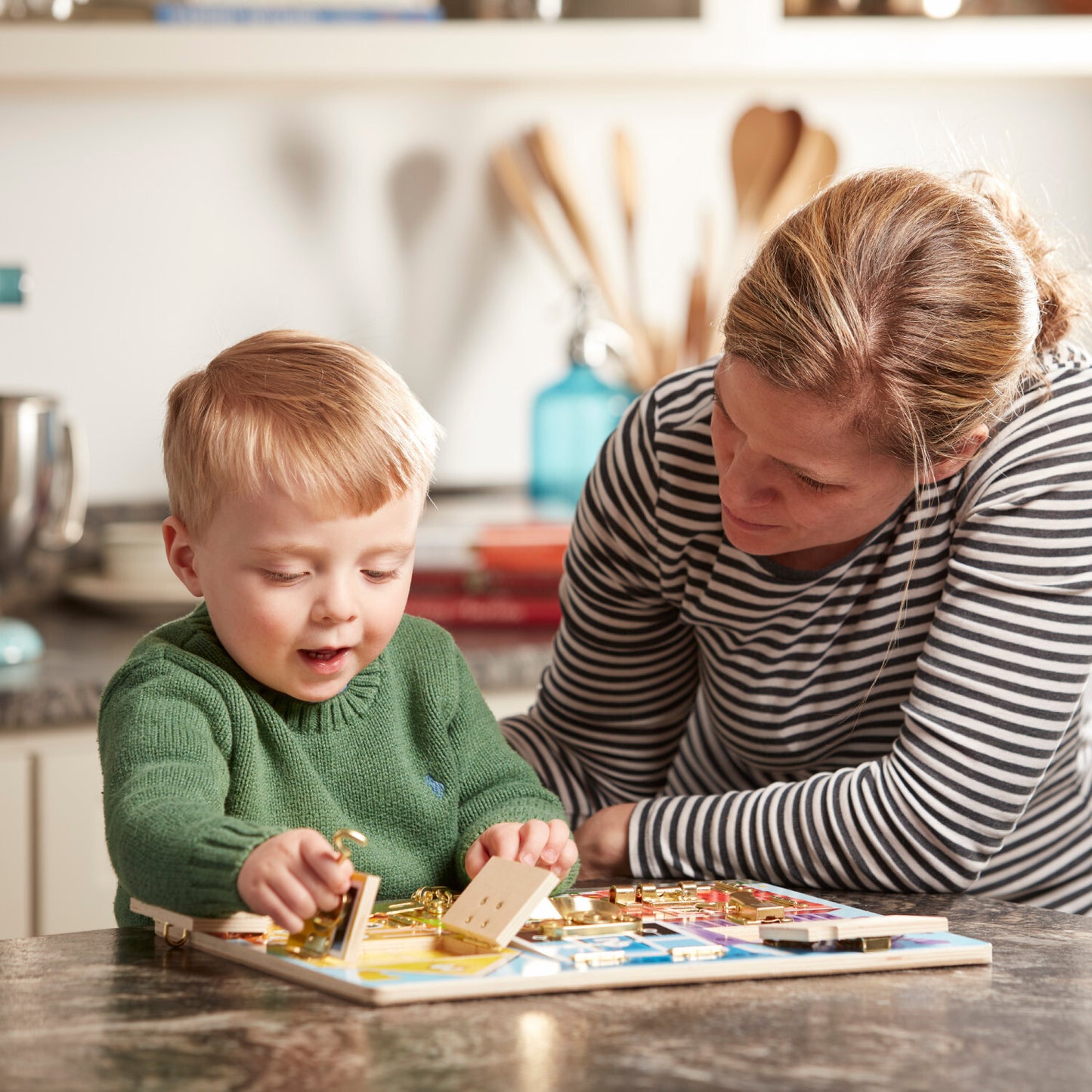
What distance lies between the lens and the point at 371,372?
3.23 ft

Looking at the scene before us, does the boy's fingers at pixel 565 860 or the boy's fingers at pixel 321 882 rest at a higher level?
the boy's fingers at pixel 321 882

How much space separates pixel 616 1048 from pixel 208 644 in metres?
0.41

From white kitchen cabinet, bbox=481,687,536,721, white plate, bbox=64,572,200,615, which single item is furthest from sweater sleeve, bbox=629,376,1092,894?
white plate, bbox=64,572,200,615

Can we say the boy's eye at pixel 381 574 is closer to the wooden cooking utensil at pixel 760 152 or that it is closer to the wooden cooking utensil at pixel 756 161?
the wooden cooking utensil at pixel 756 161

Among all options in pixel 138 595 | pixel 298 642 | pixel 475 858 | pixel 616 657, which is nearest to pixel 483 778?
pixel 475 858

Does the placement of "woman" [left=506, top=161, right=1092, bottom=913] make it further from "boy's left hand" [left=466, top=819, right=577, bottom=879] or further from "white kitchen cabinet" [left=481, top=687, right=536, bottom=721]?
"white kitchen cabinet" [left=481, top=687, right=536, bottom=721]

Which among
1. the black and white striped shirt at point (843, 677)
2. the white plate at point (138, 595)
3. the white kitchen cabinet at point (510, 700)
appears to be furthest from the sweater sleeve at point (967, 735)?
the white plate at point (138, 595)

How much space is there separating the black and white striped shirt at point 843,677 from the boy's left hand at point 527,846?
0.14 m

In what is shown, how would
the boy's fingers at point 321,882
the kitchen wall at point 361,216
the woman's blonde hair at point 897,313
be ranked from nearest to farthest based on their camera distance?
1. the boy's fingers at point 321,882
2. the woman's blonde hair at point 897,313
3. the kitchen wall at point 361,216

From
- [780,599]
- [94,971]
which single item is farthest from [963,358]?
[94,971]

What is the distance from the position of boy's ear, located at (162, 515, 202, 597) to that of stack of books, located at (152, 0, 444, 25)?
4.37ft

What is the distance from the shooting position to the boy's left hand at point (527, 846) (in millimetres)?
946

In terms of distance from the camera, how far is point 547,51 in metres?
2.15

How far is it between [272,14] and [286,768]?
1.48m
